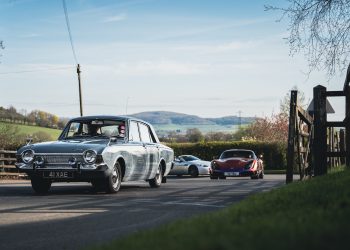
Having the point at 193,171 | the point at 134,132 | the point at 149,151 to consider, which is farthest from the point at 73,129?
the point at 193,171

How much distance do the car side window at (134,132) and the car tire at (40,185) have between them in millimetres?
2137

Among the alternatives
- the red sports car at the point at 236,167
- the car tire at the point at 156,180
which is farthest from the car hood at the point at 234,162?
the car tire at the point at 156,180

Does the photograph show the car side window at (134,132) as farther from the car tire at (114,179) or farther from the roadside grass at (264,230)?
the roadside grass at (264,230)

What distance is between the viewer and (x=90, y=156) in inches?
496

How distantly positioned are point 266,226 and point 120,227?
3486mm

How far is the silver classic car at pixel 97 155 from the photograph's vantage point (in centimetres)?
1262

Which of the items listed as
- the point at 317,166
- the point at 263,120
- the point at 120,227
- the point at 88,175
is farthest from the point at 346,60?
the point at 263,120

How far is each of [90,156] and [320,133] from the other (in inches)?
177

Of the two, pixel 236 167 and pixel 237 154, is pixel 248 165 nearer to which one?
pixel 236 167

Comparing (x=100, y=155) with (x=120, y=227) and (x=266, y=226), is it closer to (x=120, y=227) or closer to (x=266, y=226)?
(x=120, y=227)

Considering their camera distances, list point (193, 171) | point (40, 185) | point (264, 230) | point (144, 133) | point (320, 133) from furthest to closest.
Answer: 1. point (193, 171)
2. point (144, 133)
3. point (40, 185)
4. point (320, 133)
5. point (264, 230)

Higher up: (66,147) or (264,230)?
(66,147)

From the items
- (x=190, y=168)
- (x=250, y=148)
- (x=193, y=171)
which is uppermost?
(x=250, y=148)

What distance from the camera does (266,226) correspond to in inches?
163
